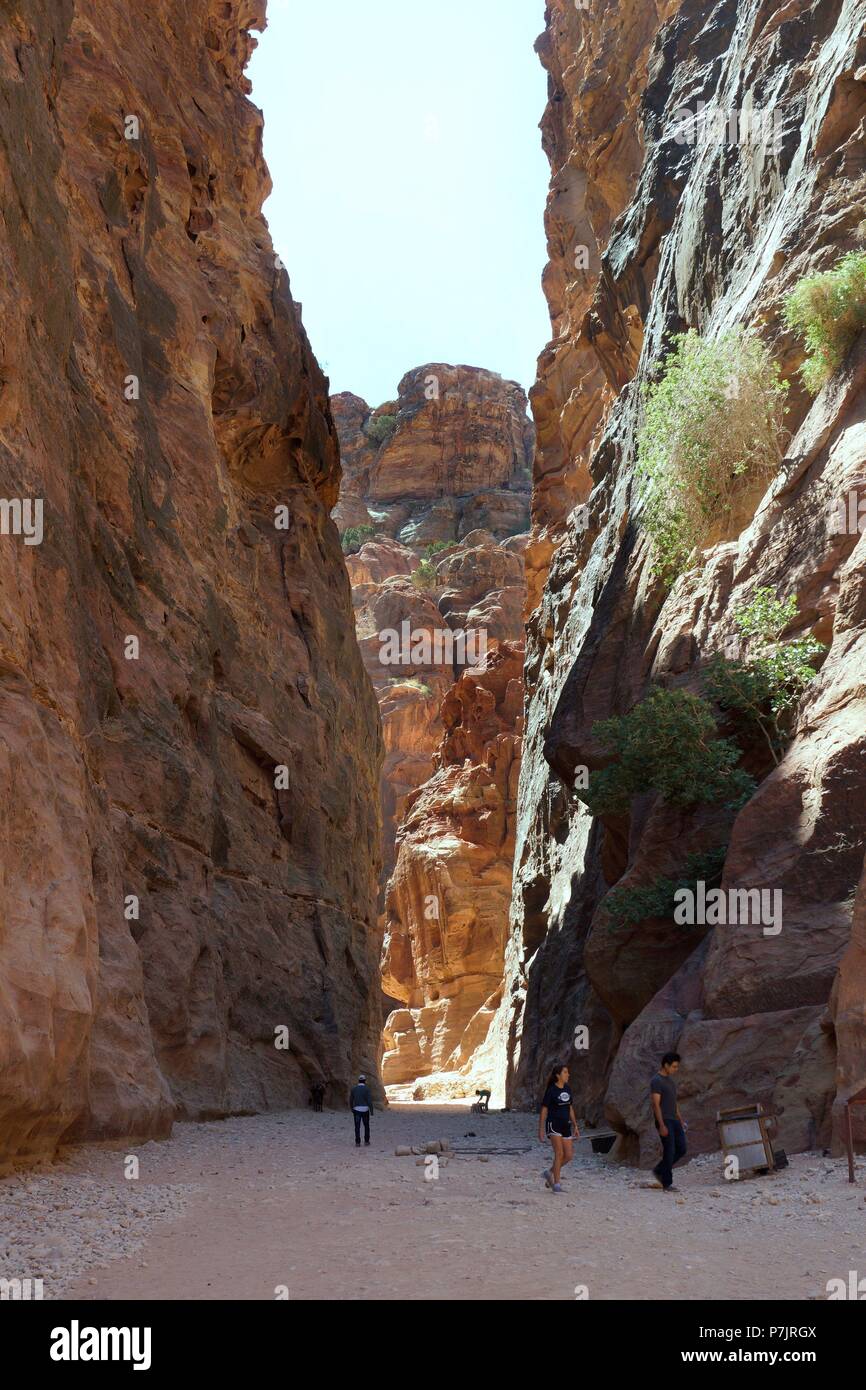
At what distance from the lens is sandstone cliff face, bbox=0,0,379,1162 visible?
11922 millimetres

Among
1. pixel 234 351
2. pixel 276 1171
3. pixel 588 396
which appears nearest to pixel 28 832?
pixel 276 1171

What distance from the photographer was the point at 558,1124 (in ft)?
35.3

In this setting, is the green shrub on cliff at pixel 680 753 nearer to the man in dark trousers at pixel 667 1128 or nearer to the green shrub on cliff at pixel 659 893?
the green shrub on cliff at pixel 659 893

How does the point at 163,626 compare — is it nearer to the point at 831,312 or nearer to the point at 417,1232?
the point at 831,312

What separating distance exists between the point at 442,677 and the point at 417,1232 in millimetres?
72471

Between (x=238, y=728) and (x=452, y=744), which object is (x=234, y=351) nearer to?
(x=238, y=728)

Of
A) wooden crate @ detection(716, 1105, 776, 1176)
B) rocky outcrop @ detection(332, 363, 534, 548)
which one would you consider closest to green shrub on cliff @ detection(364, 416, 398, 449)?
rocky outcrop @ detection(332, 363, 534, 548)

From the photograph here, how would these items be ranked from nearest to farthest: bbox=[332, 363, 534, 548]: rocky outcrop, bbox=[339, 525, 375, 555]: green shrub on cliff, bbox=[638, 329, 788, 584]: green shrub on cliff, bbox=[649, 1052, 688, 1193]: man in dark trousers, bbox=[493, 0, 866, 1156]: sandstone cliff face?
bbox=[649, 1052, 688, 1193]: man in dark trousers → bbox=[493, 0, 866, 1156]: sandstone cliff face → bbox=[638, 329, 788, 584]: green shrub on cliff → bbox=[339, 525, 375, 555]: green shrub on cliff → bbox=[332, 363, 534, 548]: rocky outcrop

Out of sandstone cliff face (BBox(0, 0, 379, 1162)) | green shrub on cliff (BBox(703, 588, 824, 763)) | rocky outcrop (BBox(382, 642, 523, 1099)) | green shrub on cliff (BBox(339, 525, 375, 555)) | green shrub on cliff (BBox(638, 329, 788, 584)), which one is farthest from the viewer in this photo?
green shrub on cliff (BBox(339, 525, 375, 555))

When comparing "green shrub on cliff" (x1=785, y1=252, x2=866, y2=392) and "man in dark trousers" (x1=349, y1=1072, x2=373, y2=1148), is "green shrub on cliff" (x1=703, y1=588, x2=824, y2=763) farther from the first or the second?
"man in dark trousers" (x1=349, y1=1072, x2=373, y2=1148)

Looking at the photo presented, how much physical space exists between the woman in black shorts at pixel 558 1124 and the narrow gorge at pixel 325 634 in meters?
2.14

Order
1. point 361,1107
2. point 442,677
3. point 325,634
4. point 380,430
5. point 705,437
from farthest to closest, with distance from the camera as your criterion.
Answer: point 380,430 < point 442,677 < point 325,634 < point 705,437 < point 361,1107

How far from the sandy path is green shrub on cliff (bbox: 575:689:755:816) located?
624 centimetres

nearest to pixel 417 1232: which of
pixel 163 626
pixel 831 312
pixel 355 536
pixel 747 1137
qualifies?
pixel 747 1137
